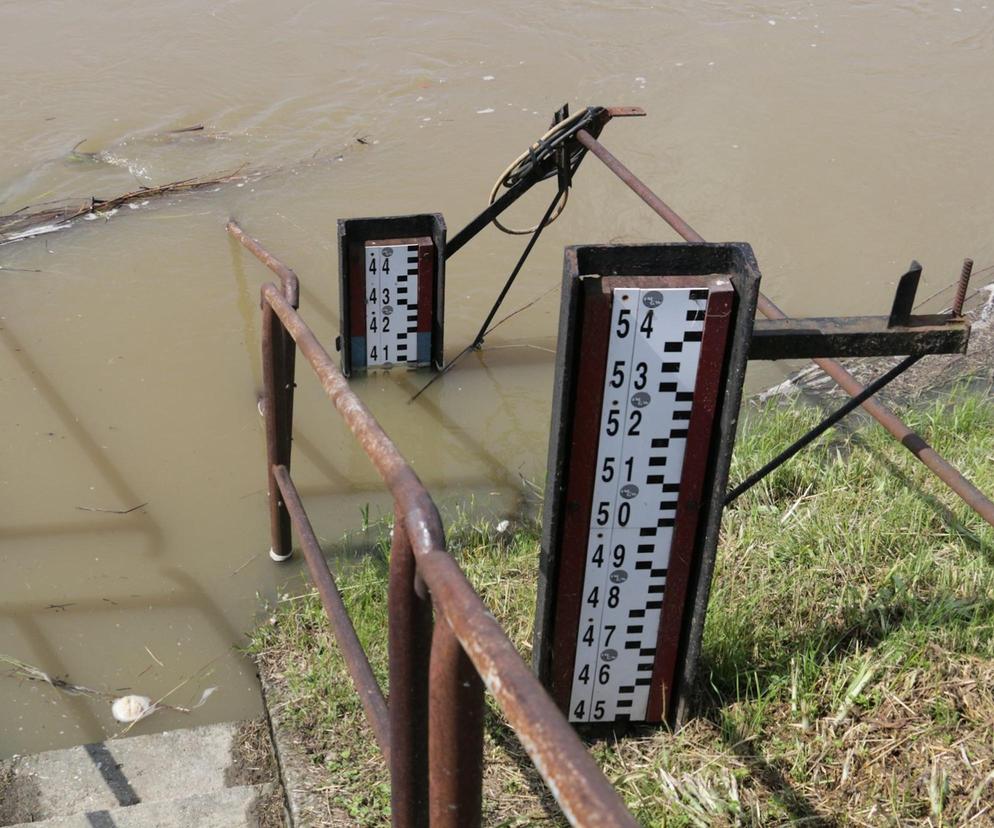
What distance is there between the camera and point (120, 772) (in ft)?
9.32

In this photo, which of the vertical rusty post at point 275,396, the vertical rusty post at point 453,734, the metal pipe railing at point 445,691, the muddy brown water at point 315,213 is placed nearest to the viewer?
the metal pipe railing at point 445,691

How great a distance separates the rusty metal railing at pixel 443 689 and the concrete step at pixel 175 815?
2.51ft

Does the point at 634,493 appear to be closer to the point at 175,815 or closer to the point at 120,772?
the point at 175,815

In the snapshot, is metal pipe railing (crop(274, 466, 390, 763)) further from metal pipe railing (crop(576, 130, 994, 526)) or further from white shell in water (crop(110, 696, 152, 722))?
metal pipe railing (crop(576, 130, 994, 526))

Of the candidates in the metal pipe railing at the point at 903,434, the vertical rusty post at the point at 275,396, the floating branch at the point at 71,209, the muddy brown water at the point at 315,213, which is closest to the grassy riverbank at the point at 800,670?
the metal pipe railing at the point at 903,434

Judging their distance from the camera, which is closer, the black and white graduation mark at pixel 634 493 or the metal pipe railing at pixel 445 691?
the metal pipe railing at pixel 445 691

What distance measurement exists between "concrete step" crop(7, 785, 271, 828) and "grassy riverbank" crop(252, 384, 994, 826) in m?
0.21

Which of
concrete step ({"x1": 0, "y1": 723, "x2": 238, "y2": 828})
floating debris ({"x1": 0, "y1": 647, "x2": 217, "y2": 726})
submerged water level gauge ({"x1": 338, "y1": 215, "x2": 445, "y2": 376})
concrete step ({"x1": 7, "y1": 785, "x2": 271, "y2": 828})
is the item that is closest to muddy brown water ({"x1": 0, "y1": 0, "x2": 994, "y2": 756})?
floating debris ({"x1": 0, "y1": 647, "x2": 217, "y2": 726})

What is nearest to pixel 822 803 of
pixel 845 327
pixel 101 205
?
pixel 845 327

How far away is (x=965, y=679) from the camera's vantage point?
2.63 m

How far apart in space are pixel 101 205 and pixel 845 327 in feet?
17.1

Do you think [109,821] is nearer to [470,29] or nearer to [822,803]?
[822,803]

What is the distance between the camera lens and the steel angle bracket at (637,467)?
2150mm

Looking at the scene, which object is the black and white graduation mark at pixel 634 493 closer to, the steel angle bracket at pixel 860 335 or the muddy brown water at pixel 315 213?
the steel angle bracket at pixel 860 335
